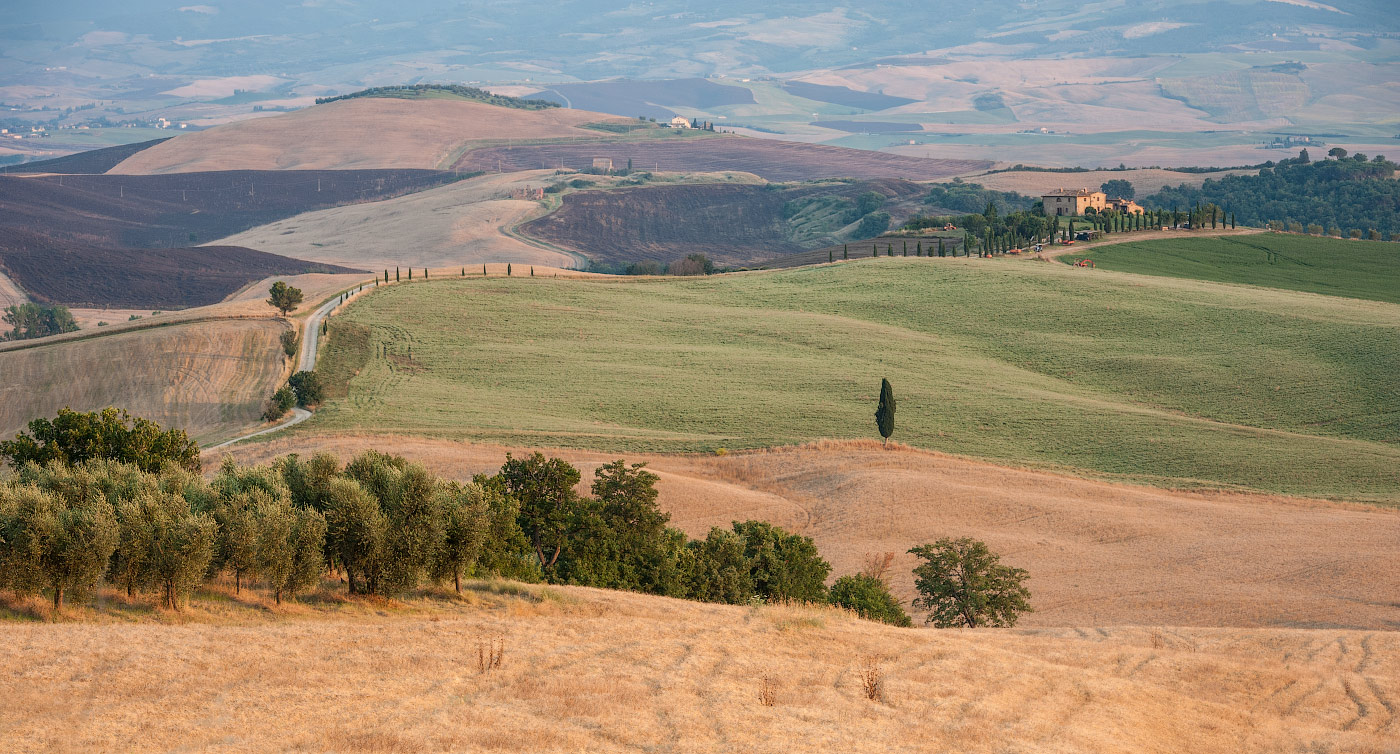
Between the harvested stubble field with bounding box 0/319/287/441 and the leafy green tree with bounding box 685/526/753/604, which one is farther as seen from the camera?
the harvested stubble field with bounding box 0/319/287/441

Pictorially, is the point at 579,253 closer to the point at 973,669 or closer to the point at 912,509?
the point at 912,509

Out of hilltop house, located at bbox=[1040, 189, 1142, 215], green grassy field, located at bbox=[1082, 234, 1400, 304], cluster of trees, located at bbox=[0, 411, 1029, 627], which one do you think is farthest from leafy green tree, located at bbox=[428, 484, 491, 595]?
hilltop house, located at bbox=[1040, 189, 1142, 215]

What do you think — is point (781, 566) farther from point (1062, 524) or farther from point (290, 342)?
point (290, 342)

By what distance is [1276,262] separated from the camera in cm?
12862

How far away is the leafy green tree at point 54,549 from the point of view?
90.3ft

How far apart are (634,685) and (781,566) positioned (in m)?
19.4

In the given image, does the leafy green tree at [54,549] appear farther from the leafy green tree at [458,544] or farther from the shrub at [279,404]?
the shrub at [279,404]

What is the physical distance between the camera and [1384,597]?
43.9 meters

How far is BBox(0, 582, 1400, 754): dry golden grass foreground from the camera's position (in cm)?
2117

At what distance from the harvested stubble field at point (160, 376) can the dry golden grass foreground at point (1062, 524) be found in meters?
11.7

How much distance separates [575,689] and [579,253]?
178 m

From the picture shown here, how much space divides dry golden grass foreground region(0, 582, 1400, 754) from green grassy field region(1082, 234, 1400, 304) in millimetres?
99427

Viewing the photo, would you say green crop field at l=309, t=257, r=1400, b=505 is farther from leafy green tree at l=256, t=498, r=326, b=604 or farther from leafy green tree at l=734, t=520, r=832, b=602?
leafy green tree at l=256, t=498, r=326, b=604

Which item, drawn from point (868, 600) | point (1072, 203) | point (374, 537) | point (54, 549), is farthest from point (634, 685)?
point (1072, 203)
